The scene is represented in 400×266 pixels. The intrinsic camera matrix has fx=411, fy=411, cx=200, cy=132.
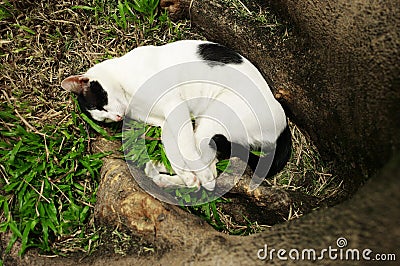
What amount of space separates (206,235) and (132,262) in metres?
0.48

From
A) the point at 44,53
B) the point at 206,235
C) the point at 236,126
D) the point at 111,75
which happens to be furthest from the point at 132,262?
the point at 44,53

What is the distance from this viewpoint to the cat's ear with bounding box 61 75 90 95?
315 centimetres

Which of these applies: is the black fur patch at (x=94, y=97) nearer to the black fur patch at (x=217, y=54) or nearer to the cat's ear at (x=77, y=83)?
the cat's ear at (x=77, y=83)

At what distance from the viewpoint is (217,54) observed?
10.4 feet

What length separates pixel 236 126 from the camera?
9.95 feet

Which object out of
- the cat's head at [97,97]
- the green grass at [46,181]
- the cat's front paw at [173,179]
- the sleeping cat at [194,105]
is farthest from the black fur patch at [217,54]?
the green grass at [46,181]

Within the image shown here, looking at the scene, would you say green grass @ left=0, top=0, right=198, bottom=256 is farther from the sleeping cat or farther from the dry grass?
the sleeping cat

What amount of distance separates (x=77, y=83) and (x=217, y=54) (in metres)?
1.10

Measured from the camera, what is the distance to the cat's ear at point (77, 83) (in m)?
3.15

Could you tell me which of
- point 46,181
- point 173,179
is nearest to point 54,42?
point 46,181

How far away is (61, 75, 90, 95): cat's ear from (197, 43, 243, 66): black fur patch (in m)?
0.91

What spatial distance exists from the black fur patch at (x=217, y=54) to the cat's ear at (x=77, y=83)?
912 millimetres

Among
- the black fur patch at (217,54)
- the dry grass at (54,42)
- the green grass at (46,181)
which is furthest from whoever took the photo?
the dry grass at (54,42)

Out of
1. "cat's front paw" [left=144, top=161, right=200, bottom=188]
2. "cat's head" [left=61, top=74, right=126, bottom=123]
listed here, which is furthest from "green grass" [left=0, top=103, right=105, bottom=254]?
"cat's front paw" [left=144, top=161, right=200, bottom=188]
